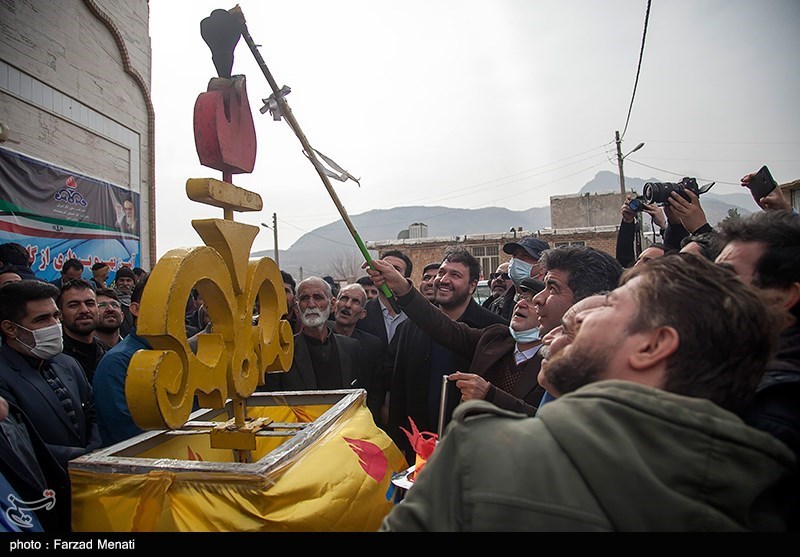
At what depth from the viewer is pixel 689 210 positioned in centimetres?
302

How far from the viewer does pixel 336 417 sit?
2.31 metres

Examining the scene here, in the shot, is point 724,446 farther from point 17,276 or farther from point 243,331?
point 17,276

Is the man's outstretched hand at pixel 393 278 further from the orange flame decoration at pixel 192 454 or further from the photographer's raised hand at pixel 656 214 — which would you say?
the photographer's raised hand at pixel 656 214

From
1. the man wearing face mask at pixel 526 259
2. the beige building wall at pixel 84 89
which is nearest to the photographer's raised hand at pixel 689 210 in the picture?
A: the man wearing face mask at pixel 526 259

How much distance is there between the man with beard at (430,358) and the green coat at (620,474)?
96.2 inches

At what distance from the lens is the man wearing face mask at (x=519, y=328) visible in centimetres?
226

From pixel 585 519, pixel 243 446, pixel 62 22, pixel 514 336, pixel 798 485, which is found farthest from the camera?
pixel 62 22

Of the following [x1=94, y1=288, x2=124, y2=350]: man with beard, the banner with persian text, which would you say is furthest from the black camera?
the banner with persian text

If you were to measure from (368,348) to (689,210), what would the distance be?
250cm

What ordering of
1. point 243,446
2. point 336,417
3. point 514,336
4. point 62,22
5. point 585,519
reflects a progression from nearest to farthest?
1. point 585,519
2. point 243,446
3. point 336,417
4. point 514,336
5. point 62,22

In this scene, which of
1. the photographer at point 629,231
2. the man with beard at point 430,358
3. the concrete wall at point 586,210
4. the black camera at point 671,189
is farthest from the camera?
the concrete wall at point 586,210
